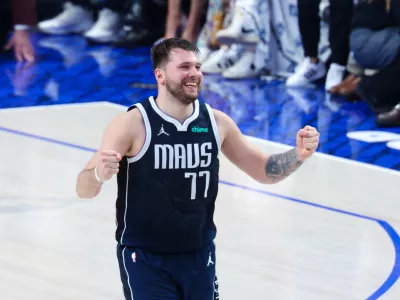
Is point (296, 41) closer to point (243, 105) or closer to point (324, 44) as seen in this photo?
point (324, 44)

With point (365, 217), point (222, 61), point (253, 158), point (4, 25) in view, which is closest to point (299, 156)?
point (253, 158)

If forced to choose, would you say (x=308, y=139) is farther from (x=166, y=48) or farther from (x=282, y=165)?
(x=166, y=48)

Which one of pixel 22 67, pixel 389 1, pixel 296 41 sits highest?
pixel 389 1

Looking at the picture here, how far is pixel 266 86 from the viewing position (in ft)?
30.3

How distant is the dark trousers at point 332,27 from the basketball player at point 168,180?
5.03 meters

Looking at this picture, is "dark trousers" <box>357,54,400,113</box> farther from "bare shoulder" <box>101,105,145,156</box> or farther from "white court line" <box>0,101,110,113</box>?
"bare shoulder" <box>101,105,145,156</box>

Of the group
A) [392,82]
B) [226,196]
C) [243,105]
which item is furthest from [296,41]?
[226,196]

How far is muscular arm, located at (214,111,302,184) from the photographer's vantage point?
3.64 m

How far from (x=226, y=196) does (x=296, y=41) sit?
147 inches

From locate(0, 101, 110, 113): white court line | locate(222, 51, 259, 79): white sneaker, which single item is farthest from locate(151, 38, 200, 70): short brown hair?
locate(222, 51, 259, 79): white sneaker

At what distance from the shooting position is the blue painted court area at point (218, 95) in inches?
291

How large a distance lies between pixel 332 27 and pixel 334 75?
419 millimetres

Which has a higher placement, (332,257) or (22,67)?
(332,257)

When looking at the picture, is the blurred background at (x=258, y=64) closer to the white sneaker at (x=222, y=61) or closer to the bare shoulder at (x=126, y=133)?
the white sneaker at (x=222, y=61)
